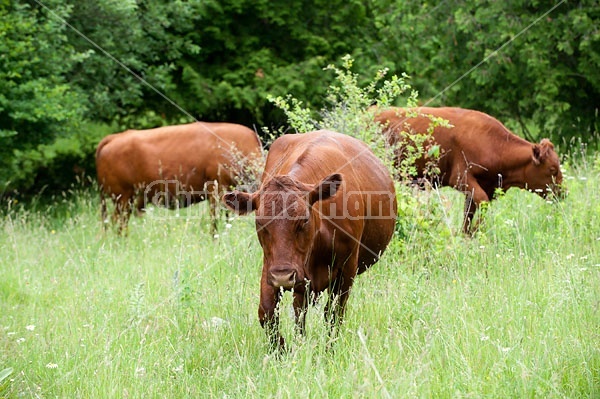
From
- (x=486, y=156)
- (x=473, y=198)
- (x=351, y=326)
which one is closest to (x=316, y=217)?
(x=351, y=326)

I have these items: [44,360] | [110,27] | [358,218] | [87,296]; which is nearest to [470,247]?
[358,218]

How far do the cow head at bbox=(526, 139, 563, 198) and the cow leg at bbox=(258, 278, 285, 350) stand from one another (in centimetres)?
579

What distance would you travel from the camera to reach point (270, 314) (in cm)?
504

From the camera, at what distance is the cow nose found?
15.1ft

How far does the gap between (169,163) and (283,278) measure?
7663 mm

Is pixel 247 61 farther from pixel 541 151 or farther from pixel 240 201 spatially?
pixel 240 201

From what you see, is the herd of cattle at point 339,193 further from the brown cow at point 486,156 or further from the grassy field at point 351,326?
the grassy field at point 351,326

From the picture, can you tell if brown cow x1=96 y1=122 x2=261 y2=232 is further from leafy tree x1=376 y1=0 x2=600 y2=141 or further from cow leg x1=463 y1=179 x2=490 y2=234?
leafy tree x1=376 y1=0 x2=600 y2=141

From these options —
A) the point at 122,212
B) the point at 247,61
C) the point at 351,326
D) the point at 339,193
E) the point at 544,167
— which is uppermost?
the point at 247,61

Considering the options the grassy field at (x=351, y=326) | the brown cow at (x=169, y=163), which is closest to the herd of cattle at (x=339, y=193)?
the grassy field at (x=351, y=326)

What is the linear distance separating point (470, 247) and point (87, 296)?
3.67 m

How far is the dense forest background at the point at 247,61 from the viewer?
44.0ft

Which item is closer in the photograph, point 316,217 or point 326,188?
point 326,188

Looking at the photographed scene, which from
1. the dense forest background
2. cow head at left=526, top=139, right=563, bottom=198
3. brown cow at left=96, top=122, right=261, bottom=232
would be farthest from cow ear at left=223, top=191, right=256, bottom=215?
the dense forest background
